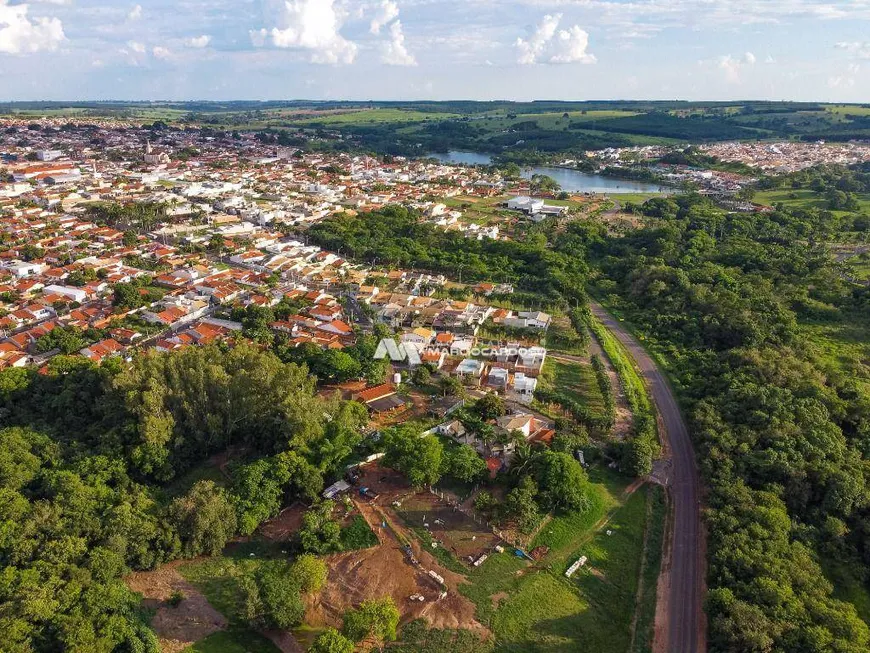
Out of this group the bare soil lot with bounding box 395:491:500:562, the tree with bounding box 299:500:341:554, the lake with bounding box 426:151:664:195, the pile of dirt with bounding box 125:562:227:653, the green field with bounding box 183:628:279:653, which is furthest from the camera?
the lake with bounding box 426:151:664:195

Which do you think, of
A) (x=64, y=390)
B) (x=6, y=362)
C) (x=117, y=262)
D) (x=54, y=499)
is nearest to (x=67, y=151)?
(x=117, y=262)

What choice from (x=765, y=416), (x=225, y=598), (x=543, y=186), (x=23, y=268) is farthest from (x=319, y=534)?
(x=543, y=186)

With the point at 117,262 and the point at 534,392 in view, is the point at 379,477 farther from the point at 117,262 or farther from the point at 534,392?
the point at 117,262

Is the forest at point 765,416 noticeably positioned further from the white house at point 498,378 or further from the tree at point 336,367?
the tree at point 336,367

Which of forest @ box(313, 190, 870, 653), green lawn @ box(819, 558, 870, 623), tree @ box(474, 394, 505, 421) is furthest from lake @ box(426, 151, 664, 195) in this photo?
green lawn @ box(819, 558, 870, 623)

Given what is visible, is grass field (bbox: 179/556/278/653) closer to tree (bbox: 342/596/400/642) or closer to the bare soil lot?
tree (bbox: 342/596/400/642)

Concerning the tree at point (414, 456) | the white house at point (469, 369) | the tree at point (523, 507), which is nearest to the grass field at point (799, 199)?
the white house at point (469, 369)
